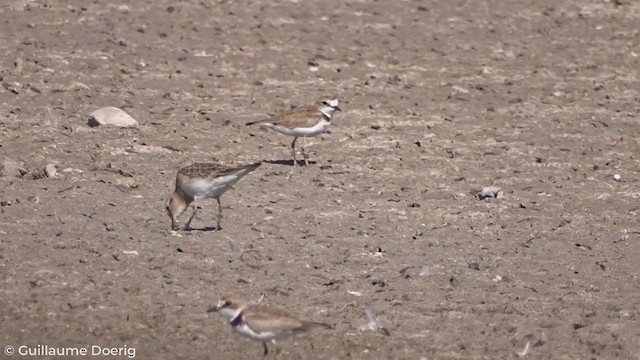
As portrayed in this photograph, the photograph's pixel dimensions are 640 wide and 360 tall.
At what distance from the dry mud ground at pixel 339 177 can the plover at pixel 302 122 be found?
397 millimetres

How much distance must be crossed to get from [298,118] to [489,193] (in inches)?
106

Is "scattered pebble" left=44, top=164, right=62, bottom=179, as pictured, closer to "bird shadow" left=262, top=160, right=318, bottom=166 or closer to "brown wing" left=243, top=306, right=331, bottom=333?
"bird shadow" left=262, top=160, right=318, bottom=166

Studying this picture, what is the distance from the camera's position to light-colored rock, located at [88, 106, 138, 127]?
17469 millimetres

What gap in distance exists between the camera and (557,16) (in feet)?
75.8

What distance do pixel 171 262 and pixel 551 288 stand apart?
12.1ft

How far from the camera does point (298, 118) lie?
17.2 metres

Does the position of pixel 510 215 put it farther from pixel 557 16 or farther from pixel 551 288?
pixel 557 16

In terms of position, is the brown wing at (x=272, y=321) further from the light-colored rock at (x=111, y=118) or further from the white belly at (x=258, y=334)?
the light-colored rock at (x=111, y=118)

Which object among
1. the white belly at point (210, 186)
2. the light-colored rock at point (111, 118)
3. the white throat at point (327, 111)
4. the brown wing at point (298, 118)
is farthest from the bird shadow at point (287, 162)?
the white belly at point (210, 186)

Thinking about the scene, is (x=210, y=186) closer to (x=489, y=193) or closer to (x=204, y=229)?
(x=204, y=229)

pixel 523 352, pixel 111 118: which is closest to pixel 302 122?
pixel 111 118

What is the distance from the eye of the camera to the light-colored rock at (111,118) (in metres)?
17.5

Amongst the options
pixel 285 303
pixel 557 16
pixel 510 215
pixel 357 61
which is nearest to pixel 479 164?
pixel 510 215

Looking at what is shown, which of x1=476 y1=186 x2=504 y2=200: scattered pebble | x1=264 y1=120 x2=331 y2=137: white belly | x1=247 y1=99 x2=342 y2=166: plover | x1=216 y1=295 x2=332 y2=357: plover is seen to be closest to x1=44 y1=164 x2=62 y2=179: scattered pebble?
x1=247 y1=99 x2=342 y2=166: plover
